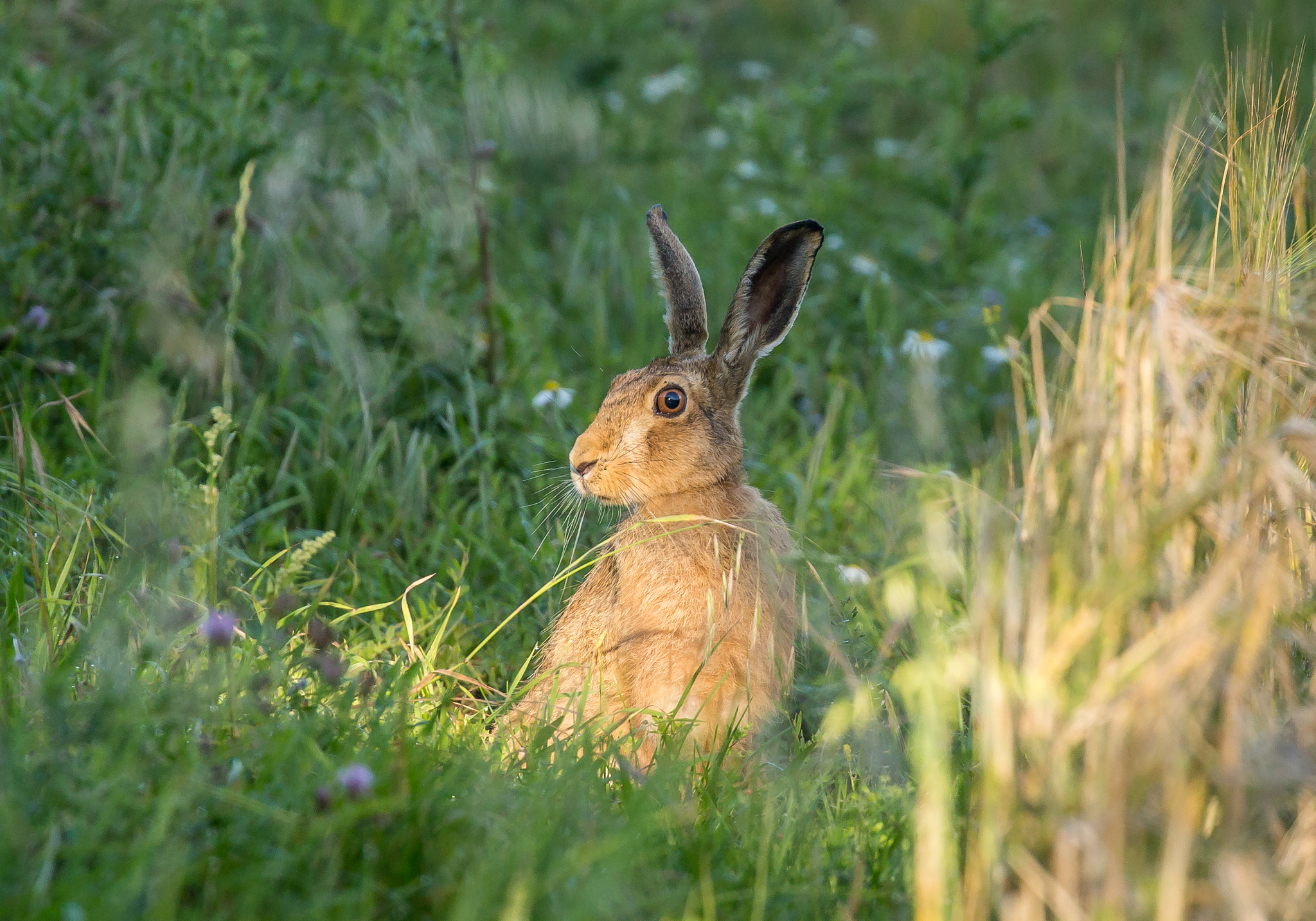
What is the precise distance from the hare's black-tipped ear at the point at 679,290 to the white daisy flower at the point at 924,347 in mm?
1357

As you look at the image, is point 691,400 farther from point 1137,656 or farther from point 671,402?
point 1137,656

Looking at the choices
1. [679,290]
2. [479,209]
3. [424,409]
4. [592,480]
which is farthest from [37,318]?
[679,290]

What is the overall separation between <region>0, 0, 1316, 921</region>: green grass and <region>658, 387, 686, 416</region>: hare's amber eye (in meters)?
0.43

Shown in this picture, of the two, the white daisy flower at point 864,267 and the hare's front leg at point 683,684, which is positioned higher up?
the white daisy flower at point 864,267

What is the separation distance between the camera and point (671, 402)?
3801 millimetres

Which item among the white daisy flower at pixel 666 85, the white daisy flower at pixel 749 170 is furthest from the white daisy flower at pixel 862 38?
the white daisy flower at pixel 749 170

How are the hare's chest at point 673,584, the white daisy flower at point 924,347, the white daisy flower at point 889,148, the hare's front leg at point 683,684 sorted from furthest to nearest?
the white daisy flower at point 889,148, the white daisy flower at point 924,347, the hare's chest at point 673,584, the hare's front leg at point 683,684

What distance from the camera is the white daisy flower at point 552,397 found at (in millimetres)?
4453

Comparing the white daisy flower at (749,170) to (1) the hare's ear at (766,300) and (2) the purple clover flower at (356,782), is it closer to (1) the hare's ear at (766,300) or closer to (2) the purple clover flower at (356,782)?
(1) the hare's ear at (766,300)

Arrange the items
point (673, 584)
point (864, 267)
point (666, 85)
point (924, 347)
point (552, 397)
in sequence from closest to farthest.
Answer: point (673, 584), point (552, 397), point (924, 347), point (864, 267), point (666, 85)

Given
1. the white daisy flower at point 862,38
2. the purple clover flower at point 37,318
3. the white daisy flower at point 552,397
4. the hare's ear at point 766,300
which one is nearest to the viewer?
the hare's ear at point 766,300

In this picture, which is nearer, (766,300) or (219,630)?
(219,630)

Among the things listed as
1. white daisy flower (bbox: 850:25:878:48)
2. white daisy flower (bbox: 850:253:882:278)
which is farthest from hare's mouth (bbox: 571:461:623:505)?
white daisy flower (bbox: 850:25:878:48)

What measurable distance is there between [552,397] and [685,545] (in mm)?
1109
